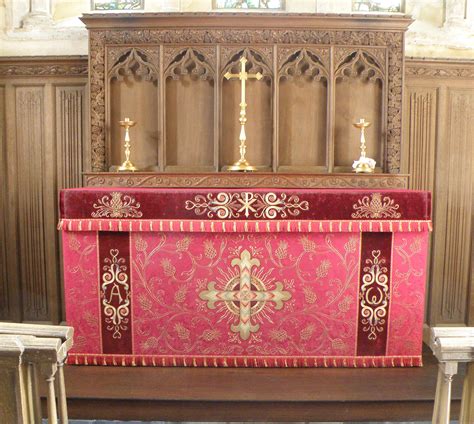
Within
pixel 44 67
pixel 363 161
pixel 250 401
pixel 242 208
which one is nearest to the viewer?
pixel 250 401

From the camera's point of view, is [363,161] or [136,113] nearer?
[363,161]

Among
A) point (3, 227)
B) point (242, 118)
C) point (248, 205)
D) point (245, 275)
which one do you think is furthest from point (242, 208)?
point (3, 227)

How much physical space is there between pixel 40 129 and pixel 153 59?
1.24m

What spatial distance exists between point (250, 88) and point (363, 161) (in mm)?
1164

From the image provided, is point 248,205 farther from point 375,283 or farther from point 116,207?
point 375,283

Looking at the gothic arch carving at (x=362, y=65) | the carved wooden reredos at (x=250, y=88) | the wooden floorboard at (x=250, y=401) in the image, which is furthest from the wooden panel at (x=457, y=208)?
the wooden floorboard at (x=250, y=401)

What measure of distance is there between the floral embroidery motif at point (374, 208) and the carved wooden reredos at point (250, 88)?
49.5 inches

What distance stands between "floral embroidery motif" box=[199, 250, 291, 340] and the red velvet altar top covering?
30cm

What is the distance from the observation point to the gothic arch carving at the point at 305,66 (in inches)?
159

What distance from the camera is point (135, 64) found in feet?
13.4

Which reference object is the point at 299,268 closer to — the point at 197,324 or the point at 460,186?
the point at 197,324

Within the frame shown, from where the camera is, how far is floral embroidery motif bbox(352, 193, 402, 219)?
2859mm

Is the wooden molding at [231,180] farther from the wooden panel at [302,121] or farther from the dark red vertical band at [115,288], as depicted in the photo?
the dark red vertical band at [115,288]

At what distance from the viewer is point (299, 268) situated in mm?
2900
